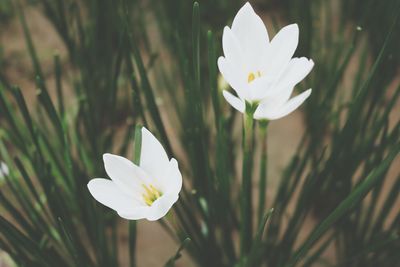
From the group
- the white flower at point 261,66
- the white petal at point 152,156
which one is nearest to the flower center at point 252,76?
the white flower at point 261,66

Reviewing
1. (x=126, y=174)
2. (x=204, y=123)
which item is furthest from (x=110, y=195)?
(x=204, y=123)

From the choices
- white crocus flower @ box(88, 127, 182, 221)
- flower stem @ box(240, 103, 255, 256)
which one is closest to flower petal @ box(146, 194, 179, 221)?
white crocus flower @ box(88, 127, 182, 221)

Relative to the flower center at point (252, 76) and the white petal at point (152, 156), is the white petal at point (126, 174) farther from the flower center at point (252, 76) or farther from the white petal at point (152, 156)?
the flower center at point (252, 76)

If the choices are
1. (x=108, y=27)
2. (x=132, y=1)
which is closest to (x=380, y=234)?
(x=108, y=27)

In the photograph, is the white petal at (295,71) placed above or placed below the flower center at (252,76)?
above

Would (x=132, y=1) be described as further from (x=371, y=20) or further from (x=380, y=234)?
(x=380, y=234)

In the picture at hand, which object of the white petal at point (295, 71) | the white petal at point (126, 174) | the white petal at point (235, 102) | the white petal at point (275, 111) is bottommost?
the white petal at point (126, 174)

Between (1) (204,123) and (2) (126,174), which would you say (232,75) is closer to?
(2) (126,174)
